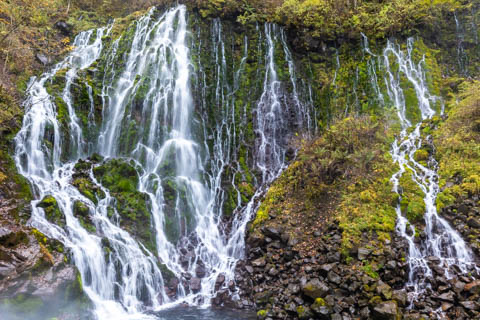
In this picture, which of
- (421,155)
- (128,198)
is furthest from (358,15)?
(128,198)

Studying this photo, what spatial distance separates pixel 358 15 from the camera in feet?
59.5

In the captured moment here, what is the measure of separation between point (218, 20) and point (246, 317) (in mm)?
16312

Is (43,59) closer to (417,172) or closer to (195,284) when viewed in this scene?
(195,284)

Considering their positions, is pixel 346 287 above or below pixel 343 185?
below

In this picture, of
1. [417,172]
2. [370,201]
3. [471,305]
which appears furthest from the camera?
[417,172]

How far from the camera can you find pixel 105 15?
2116 cm

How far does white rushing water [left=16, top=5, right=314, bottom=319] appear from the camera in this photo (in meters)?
10.1

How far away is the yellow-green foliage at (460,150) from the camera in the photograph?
941cm

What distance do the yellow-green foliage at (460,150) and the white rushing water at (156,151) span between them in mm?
6523

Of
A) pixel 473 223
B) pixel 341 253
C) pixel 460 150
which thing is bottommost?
pixel 341 253

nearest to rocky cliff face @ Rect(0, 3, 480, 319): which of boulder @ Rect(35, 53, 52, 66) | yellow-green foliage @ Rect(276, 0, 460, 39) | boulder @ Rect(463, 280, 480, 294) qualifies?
boulder @ Rect(463, 280, 480, 294)

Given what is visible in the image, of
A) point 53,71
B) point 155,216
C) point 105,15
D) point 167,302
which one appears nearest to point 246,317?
point 167,302

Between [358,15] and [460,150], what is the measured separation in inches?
432

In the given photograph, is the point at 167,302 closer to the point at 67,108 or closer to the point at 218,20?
the point at 67,108
